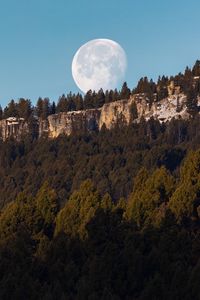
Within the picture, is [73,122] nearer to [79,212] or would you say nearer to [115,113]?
[115,113]

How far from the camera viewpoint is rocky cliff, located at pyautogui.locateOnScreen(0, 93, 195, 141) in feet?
541

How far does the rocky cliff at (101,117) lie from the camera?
16488 cm

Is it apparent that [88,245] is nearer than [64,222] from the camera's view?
Yes

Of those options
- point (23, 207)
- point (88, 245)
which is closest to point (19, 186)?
point (23, 207)

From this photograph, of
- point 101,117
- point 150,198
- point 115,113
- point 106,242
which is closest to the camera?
point 106,242

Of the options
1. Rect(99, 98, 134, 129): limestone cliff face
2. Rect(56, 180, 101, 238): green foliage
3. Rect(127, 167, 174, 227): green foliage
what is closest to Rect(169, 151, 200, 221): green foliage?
Rect(127, 167, 174, 227): green foliage

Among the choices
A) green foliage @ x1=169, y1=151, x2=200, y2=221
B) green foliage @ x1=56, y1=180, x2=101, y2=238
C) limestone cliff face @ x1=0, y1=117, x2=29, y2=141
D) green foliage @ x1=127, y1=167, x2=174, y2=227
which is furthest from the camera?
limestone cliff face @ x1=0, y1=117, x2=29, y2=141

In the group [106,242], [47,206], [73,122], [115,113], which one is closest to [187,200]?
[106,242]

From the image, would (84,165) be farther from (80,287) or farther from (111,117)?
(80,287)

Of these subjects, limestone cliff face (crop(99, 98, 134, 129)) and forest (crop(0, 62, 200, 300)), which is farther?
limestone cliff face (crop(99, 98, 134, 129))

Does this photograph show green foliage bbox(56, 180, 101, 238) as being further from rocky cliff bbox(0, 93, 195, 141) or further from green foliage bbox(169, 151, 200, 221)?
rocky cliff bbox(0, 93, 195, 141)

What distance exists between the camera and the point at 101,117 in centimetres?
17412

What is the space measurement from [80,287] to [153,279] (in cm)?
388

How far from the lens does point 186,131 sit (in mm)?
153375
